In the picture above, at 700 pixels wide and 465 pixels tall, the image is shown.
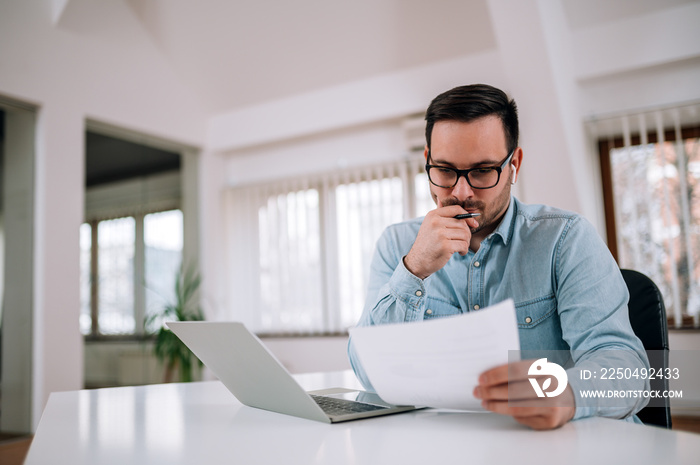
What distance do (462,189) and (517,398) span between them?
1.85 feet

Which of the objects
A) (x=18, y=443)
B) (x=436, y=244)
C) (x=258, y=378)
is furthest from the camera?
(x=18, y=443)

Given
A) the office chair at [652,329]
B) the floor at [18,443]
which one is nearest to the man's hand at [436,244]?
the office chair at [652,329]

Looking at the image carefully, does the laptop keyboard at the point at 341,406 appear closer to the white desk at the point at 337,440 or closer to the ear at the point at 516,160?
the white desk at the point at 337,440

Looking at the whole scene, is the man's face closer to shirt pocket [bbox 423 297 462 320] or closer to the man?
the man

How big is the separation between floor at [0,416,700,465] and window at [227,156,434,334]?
2086 millimetres

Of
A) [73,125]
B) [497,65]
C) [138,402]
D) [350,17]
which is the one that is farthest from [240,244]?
[138,402]

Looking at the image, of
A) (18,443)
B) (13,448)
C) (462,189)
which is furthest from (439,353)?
(18,443)

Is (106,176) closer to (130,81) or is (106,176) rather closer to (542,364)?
(130,81)

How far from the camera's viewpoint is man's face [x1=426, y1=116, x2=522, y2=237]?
1247 millimetres

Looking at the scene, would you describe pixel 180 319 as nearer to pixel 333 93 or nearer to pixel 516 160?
pixel 333 93

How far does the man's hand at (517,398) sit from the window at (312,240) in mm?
3984

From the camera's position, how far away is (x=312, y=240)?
17.4ft

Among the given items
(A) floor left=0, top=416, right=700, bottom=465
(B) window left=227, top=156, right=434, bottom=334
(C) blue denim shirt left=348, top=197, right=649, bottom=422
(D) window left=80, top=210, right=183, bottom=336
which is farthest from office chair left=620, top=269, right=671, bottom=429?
(D) window left=80, top=210, right=183, bottom=336

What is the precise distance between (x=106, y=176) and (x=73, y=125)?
0.49 m
